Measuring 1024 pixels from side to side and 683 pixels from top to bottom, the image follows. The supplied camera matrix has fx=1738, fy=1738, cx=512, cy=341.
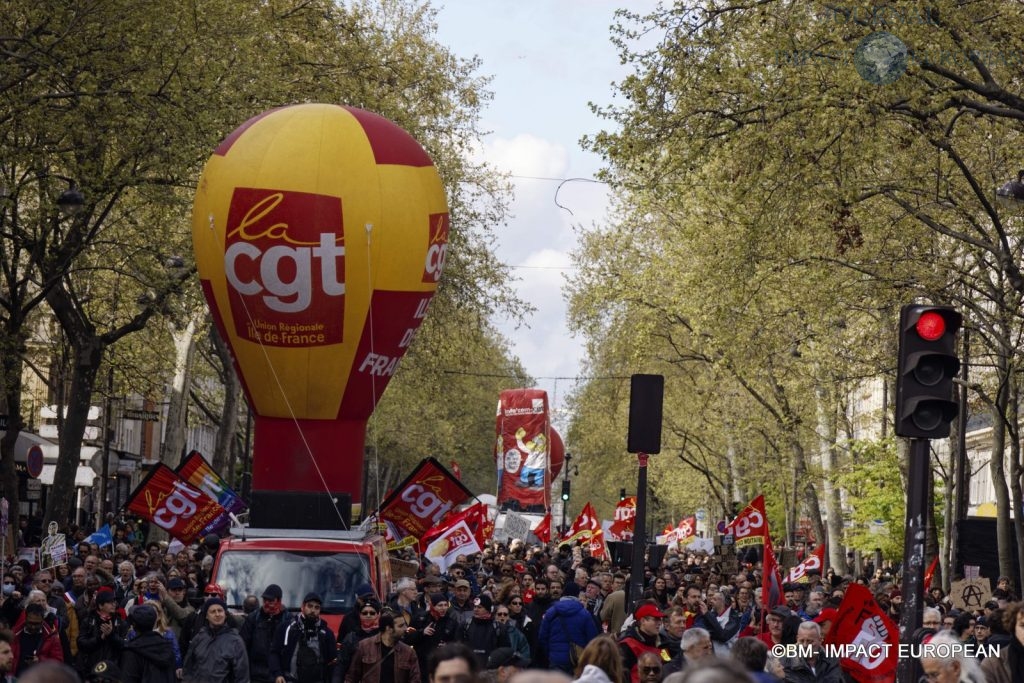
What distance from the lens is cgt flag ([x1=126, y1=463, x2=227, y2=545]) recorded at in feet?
73.5

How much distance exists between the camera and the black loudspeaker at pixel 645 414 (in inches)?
575

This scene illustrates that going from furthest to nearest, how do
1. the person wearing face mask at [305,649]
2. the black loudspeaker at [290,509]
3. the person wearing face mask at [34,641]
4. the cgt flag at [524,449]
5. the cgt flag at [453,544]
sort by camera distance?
the cgt flag at [524,449] → the cgt flag at [453,544] → the black loudspeaker at [290,509] → the person wearing face mask at [34,641] → the person wearing face mask at [305,649]

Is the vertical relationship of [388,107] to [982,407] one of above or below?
above

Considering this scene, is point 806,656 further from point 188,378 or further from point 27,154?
point 188,378

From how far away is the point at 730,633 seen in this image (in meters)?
16.3

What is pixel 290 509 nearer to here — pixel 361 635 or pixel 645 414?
pixel 361 635

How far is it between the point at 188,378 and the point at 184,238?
11.3 m

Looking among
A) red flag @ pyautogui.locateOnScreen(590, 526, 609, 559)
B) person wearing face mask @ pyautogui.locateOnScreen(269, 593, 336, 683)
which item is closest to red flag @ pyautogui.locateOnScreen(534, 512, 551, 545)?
red flag @ pyautogui.locateOnScreen(590, 526, 609, 559)

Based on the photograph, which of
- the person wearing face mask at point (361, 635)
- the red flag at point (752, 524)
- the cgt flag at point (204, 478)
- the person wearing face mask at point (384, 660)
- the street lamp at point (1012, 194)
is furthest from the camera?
the red flag at point (752, 524)

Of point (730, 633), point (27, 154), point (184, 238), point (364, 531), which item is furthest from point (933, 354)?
point (184, 238)

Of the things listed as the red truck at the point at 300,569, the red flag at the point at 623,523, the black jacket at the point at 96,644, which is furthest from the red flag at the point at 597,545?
the black jacket at the point at 96,644

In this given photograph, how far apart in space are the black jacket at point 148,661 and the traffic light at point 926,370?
6384 mm

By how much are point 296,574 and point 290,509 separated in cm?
215

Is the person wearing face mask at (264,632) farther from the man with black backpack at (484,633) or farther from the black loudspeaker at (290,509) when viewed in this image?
the black loudspeaker at (290,509)
